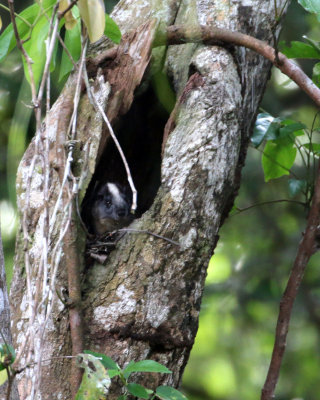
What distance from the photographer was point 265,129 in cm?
262

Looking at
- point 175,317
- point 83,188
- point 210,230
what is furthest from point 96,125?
point 175,317

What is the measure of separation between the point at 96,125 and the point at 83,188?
0.23 m

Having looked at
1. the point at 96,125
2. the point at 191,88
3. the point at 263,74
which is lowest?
the point at 96,125

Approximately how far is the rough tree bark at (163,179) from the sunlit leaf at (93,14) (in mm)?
555

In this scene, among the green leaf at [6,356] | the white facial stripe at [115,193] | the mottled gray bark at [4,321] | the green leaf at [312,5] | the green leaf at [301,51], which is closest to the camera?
the green leaf at [6,356]

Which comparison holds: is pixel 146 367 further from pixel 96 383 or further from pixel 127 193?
pixel 127 193

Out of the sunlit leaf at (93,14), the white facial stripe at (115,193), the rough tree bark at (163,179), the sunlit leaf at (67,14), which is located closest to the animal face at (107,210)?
the white facial stripe at (115,193)

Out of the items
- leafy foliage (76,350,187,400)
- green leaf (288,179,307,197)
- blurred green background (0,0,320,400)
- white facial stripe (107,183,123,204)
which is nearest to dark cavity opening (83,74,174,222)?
white facial stripe (107,183,123,204)

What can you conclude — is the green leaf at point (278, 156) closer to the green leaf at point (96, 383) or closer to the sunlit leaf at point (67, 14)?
the sunlit leaf at point (67, 14)

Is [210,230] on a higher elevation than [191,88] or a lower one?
lower

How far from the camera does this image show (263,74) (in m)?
2.47

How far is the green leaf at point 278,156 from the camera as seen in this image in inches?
108

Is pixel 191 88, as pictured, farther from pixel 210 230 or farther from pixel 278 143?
pixel 278 143

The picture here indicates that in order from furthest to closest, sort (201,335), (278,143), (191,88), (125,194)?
(201,335)
(125,194)
(278,143)
(191,88)
